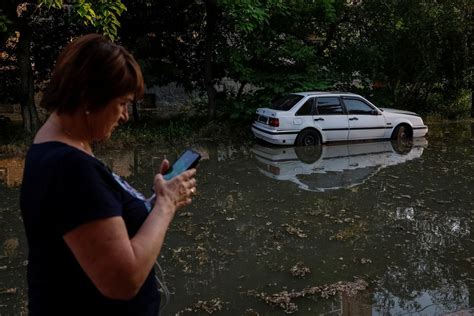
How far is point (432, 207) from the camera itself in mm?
7449

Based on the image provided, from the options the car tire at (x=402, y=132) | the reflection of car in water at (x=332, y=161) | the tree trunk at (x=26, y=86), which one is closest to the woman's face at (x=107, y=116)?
the reflection of car in water at (x=332, y=161)

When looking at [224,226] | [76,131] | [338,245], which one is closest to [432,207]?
[338,245]

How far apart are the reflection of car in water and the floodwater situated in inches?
1.7

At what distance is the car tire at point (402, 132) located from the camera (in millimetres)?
13484

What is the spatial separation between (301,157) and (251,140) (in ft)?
8.68

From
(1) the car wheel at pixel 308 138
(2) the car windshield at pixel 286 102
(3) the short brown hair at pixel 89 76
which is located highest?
(3) the short brown hair at pixel 89 76

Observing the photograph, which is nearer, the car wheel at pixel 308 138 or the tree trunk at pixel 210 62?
the car wheel at pixel 308 138

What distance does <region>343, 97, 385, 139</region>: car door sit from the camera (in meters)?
12.8

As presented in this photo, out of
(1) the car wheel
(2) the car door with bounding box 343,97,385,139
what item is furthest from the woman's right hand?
(2) the car door with bounding box 343,97,385,139

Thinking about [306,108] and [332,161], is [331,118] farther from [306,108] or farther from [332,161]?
[332,161]

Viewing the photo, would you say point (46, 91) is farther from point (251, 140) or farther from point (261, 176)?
point (251, 140)

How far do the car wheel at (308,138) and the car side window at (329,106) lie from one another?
1.69 feet

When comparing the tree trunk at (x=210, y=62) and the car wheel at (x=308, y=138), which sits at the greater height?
the tree trunk at (x=210, y=62)

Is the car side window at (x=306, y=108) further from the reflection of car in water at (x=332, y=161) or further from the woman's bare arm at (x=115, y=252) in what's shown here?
the woman's bare arm at (x=115, y=252)
